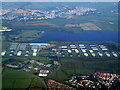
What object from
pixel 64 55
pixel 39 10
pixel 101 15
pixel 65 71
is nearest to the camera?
pixel 65 71

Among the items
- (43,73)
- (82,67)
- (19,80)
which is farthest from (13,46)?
(82,67)

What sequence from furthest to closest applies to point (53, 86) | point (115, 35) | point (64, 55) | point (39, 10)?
1. point (39, 10)
2. point (115, 35)
3. point (64, 55)
4. point (53, 86)

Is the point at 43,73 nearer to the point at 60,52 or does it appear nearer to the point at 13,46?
the point at 60,52

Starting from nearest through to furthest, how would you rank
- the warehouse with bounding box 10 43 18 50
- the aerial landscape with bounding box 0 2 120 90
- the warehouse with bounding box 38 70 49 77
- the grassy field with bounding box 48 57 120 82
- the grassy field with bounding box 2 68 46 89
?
the grassy field with bounding box 2 68 46 89 → the aerial landscape with bounding box 0 2 120 90 → the warehouse with bounding box 38 70 49 77 → the grassy field with bounding box 48 57 120 82 → the warehouse with bounding box 10 43 18 50

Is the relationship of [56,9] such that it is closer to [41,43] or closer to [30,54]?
[41,43]

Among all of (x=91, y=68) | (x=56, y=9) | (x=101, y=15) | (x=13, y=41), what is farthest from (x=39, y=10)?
(x=91, y=68)

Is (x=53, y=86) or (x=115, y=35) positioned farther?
(x=115, y=35)

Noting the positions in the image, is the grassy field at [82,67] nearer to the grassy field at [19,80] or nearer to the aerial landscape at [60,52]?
the aerial landscape at [60,52]

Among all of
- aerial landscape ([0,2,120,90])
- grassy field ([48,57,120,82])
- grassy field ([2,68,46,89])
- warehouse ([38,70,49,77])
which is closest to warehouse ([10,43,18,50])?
aerial landscape ([0,2,120,90])

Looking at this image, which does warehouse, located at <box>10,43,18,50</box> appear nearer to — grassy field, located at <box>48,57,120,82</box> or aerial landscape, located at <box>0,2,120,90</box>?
aerial landscape, located at <box>0,2,120,90</box>
